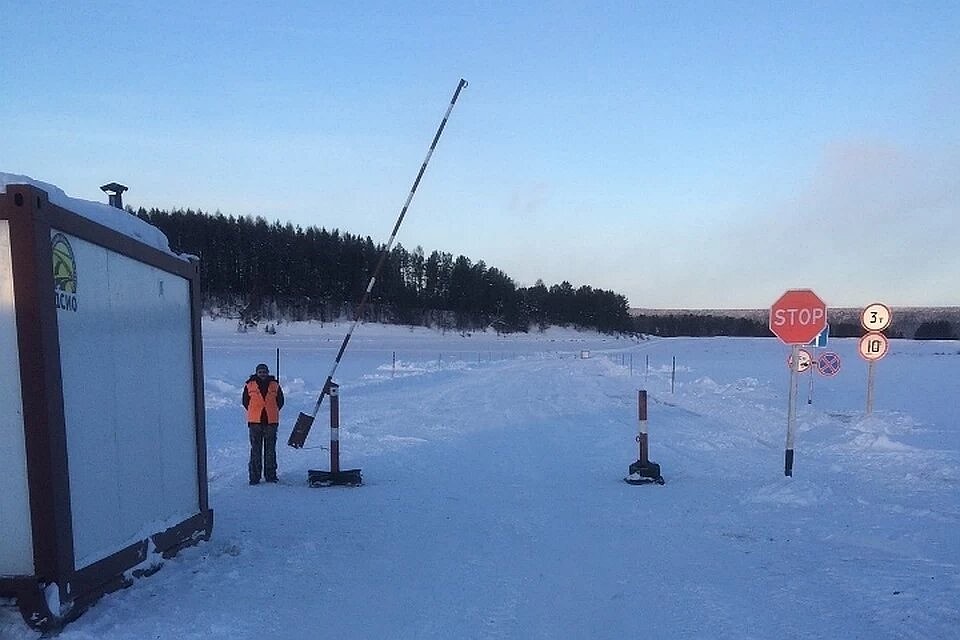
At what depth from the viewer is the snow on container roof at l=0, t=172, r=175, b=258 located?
14.2 feet

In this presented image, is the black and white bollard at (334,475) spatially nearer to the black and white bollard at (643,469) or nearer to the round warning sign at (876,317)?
the black and white bollard at (643,469)

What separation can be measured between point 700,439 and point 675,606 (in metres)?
9.09

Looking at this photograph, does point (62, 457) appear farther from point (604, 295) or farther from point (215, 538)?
point (604, 295)

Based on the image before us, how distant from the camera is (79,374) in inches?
183

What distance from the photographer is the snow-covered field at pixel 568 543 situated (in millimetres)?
4586

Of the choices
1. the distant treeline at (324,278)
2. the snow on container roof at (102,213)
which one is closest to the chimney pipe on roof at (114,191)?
the snow on container roof at (102,213)

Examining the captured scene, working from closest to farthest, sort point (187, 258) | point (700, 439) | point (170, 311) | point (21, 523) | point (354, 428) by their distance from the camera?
point (21, 523)
point (170, 311)
point (187, 258)
point (700, 439)
point (354, 428)

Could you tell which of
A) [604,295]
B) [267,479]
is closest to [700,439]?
[267,479]

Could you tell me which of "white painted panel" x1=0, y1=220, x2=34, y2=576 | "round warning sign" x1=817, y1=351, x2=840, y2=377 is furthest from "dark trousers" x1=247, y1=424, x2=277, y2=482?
"round warning sign" x1=817, y1=351, x2=840, y2=377

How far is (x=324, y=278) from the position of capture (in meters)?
93.6

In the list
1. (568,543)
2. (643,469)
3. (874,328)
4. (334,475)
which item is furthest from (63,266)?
(874,328)

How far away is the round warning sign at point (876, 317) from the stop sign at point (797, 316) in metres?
6.31

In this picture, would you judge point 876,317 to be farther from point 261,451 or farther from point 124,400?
point 124,400

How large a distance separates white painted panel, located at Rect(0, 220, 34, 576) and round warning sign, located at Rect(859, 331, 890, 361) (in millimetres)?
15914
